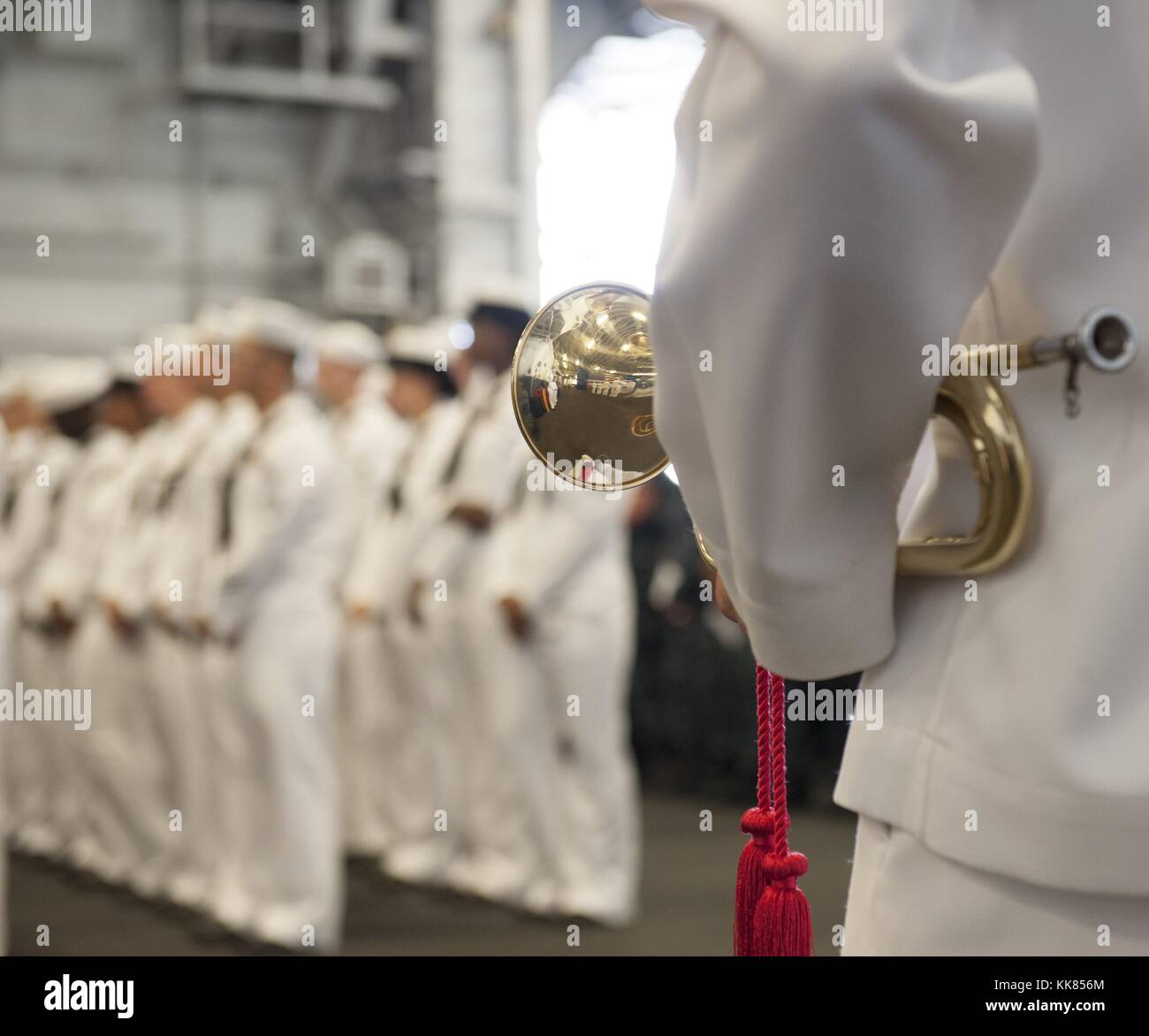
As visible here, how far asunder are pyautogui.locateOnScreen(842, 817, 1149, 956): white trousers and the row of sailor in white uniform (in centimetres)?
267

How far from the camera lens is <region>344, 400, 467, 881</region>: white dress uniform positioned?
4.84 metres

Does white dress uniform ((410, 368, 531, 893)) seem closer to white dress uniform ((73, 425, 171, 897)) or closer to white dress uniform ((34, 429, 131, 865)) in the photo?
white dress uniform ((73, 425, 171, 897))

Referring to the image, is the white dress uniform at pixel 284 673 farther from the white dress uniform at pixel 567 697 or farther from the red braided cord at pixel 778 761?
the red braided cord at pixel 778 761

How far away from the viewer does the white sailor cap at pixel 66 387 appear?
6.29m

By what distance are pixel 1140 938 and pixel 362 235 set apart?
9.44 metres

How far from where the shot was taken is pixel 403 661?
16.2ft

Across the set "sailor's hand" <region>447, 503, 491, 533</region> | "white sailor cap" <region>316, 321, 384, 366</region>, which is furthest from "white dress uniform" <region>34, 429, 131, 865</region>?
"sailor's hand" <region>447, 503, 491, 533</region>

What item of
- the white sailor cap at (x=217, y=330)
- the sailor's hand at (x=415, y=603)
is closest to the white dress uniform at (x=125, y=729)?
the white sailor cap at (x=217, y=330)

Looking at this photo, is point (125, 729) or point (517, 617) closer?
point (517, 617)

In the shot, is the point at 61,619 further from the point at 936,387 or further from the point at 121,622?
the point at 936,387

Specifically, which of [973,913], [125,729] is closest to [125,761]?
[125,729]

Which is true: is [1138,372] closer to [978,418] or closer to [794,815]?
[978,418]

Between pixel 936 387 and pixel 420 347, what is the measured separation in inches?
187
